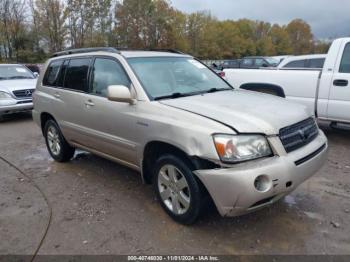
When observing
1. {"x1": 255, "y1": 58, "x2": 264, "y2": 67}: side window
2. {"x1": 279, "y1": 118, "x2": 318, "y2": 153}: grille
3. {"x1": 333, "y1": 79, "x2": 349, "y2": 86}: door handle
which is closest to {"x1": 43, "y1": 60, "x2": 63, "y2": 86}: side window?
{"x1": 279, "y1": 118, "x2": 318, "y2": 153}: grille

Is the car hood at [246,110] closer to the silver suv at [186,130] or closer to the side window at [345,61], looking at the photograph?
the silver suv at [186,130]

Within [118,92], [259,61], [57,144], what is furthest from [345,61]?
[259,61]

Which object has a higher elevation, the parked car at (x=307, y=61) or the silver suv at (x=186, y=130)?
the parked car at (x=307, y=61)

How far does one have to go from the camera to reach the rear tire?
5402 mm

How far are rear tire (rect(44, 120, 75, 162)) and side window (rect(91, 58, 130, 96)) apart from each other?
4.45 feet

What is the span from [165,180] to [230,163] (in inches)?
35.0

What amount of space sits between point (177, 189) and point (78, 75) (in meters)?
2.40

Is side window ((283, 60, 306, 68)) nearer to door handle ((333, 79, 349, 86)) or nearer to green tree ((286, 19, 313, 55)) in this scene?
door handle ((333, 79, 349, 86))

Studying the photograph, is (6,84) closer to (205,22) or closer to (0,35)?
(0,35)

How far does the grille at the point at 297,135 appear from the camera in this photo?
123 inches

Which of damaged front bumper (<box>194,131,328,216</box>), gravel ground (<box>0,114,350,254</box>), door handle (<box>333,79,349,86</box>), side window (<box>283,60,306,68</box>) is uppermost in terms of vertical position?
side window (<box>283,60,306,68</box>)

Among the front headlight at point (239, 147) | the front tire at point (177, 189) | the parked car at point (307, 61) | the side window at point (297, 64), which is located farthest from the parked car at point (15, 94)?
the front headlight at point (239, 147)

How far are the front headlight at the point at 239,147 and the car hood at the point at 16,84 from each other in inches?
330

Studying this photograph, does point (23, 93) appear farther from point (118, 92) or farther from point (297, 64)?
point (297, 64)
